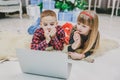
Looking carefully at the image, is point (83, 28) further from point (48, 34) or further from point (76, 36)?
point (48, 34)

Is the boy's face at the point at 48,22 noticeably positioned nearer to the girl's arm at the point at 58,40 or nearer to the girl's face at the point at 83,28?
the girl's arm at the point at 58,40

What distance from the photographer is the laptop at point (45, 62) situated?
1.07 m

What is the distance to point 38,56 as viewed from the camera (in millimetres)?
1098

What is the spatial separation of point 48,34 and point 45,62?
569mm

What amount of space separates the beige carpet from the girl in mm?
177

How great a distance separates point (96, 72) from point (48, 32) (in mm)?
528

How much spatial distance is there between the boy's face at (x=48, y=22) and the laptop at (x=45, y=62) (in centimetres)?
48

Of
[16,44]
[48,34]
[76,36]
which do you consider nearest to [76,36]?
[76,36]

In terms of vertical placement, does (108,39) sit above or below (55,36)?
below

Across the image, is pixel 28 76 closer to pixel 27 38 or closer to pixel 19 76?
pixel 19 76

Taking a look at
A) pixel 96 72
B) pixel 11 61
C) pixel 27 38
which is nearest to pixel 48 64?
pixel 96 72

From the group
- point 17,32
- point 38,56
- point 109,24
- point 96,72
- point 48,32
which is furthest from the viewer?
point 109,24

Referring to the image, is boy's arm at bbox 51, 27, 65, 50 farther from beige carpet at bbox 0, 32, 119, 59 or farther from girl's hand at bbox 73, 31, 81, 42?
beige carpet at bbox 0, 32, 119, 59

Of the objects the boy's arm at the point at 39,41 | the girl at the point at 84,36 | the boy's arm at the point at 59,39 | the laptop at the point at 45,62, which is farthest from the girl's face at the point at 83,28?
the laptop at the point at 45,62
